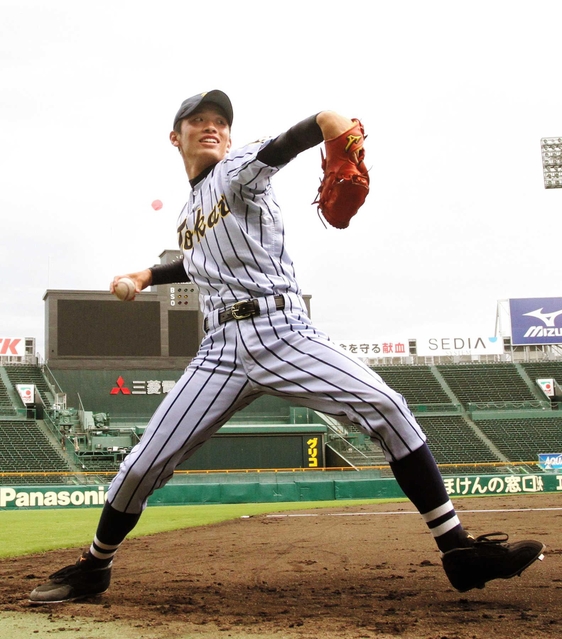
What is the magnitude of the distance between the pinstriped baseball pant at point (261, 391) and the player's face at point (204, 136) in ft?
2.76

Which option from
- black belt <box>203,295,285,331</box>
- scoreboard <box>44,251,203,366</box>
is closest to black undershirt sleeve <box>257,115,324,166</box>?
black belt <box>203,295,285,331</box>

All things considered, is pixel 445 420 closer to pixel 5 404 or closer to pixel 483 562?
pixel 5 404

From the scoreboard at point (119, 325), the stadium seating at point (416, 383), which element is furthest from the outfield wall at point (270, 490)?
the stadium seating at point (416, 383)

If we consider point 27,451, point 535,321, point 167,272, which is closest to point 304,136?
point 167,272

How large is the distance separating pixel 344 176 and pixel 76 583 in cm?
219

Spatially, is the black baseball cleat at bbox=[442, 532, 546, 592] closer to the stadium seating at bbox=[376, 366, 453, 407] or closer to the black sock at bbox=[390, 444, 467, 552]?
the black sock at bbox=[390, 444, 467, 552]

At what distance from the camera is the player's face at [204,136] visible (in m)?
3.62

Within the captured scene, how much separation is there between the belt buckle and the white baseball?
74cm

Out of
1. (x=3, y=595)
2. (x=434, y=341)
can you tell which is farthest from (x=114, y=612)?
(x=434, y=341)

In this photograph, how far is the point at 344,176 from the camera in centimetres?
278

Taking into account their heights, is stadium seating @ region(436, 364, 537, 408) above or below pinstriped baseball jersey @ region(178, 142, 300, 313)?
below

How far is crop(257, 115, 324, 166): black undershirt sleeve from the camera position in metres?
2.85

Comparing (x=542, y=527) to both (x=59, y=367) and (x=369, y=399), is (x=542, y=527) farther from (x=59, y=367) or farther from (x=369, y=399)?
(x=59, y=367)

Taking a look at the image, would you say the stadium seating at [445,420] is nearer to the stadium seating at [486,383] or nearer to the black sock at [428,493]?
the stadium seating at [486,383]
